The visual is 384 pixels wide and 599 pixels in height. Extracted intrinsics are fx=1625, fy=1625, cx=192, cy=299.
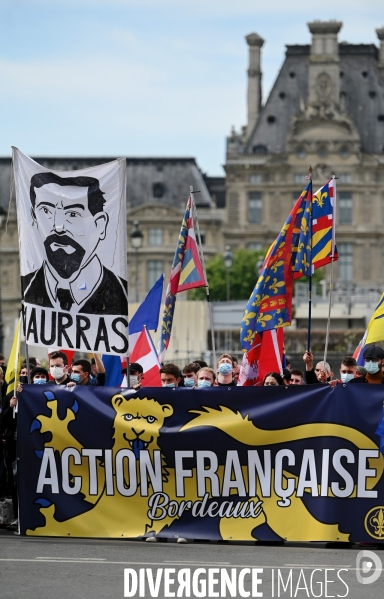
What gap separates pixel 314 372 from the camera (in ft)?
41.6

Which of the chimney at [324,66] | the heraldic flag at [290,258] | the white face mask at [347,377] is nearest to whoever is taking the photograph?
the white face mask at [347,377]

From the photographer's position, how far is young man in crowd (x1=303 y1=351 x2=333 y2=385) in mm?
12117

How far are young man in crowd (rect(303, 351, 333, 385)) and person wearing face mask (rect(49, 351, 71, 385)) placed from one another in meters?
1.88

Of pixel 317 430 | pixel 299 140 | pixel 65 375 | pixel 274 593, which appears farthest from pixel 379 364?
pixel 299 140

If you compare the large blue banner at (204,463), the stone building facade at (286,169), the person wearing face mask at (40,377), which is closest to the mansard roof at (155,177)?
the stone building facade at (286,169)

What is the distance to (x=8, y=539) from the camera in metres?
11.9

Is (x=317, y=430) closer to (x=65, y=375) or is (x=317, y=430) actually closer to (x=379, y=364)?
(x=379, y=364)

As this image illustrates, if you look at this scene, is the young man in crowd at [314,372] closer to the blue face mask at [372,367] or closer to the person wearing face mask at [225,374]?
the blue face mask at [372,367]

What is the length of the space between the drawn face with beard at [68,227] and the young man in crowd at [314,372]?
1.79 meters

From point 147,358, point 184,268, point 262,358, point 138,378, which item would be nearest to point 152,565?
point 138,378

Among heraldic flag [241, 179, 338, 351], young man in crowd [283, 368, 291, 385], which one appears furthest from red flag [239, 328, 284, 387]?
heraldic flag [241, 179, 338, 351]

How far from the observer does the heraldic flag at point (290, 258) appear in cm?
1364

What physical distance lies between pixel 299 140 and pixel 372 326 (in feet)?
300

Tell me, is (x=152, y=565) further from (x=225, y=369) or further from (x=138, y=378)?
(x=138, y=378)
